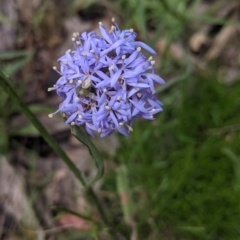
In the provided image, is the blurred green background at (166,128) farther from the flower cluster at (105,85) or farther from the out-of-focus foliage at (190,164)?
the flower cluster at (105,85)

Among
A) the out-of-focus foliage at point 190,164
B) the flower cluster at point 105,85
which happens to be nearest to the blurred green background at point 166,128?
the out-of-focus foliage at point 190,164

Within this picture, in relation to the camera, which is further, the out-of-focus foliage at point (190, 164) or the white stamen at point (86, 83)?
the out-of-focus foliage at point (190, 164)

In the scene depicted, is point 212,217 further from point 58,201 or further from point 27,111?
point 27,111

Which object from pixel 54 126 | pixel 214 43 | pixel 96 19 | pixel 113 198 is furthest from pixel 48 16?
pixel 113 198

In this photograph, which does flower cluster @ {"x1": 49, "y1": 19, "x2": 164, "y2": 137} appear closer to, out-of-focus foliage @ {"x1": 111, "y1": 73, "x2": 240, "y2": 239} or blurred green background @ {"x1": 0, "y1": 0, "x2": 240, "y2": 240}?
blurred green background @ {"x1": 0, "y1": 0, "x2": 240, "y2": 240}

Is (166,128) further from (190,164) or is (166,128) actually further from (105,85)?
(105,85)

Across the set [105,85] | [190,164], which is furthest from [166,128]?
[105,85]

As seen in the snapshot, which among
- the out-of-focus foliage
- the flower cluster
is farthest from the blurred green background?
the flower cluster
